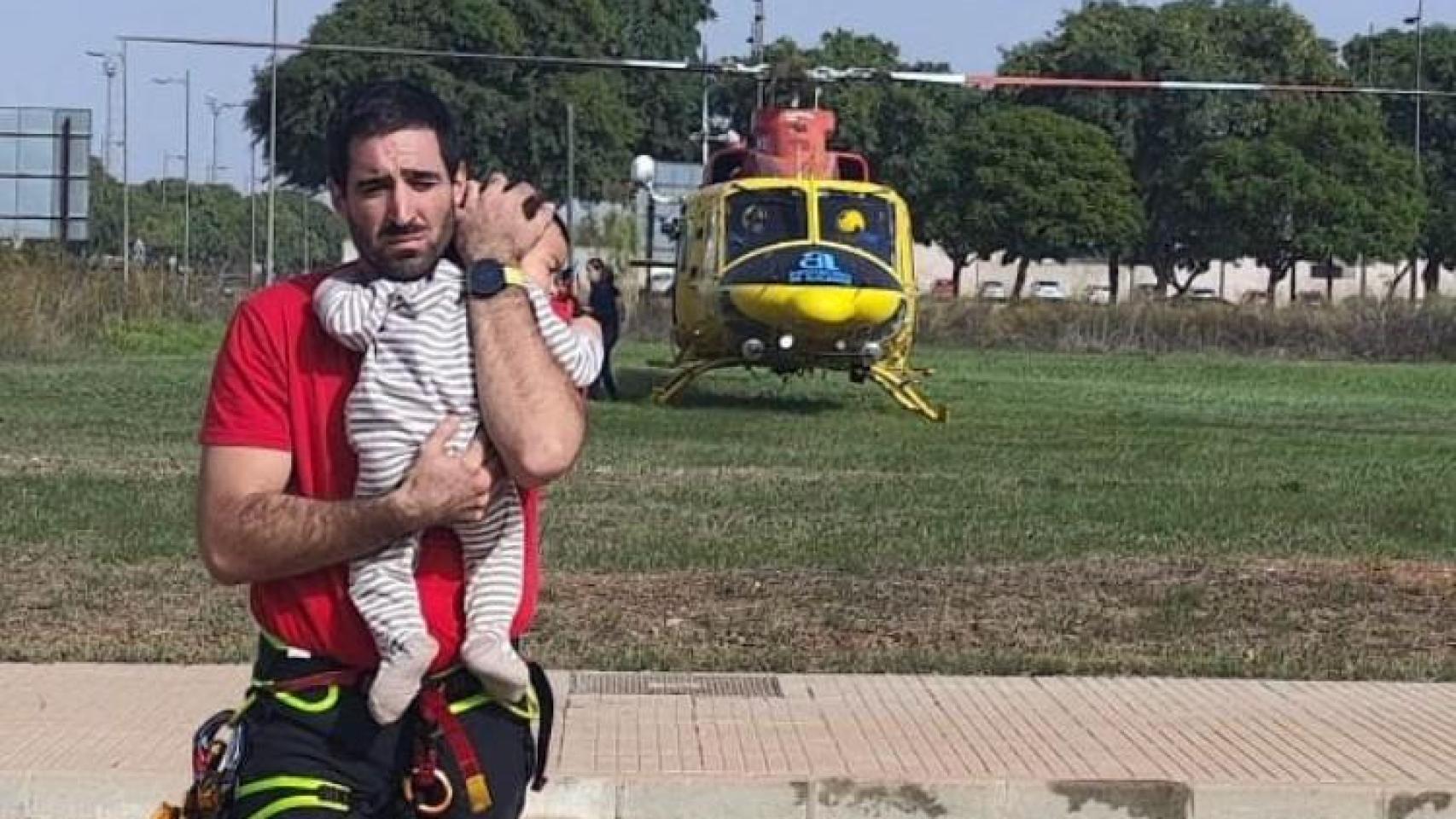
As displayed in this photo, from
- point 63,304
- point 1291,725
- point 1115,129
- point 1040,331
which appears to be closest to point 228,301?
point 63,304

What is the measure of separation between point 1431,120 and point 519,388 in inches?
3394

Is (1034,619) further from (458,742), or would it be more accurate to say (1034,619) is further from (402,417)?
(402,417)

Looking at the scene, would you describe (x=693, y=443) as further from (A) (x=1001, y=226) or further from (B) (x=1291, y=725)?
(A) (x=1001, y=226)

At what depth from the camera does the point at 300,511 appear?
3.84m

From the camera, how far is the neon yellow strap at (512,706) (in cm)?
402

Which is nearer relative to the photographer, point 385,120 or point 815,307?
point 385,120

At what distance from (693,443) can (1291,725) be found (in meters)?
14.2

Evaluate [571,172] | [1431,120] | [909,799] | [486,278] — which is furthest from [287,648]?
[1431,120]

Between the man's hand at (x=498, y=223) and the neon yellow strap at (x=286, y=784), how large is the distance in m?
0.91

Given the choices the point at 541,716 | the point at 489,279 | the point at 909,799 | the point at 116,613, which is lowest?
the point at 909,799

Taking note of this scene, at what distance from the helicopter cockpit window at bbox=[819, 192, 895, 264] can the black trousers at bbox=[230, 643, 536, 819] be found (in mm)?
22638

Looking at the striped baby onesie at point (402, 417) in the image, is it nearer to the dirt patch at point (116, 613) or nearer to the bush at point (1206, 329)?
the dirt patch at point (116, 613)

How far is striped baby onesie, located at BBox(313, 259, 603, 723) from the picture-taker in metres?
3.84

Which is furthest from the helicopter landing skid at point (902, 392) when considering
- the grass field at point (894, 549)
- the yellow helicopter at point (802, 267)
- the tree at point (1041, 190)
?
the tree at point (1041, 190)
